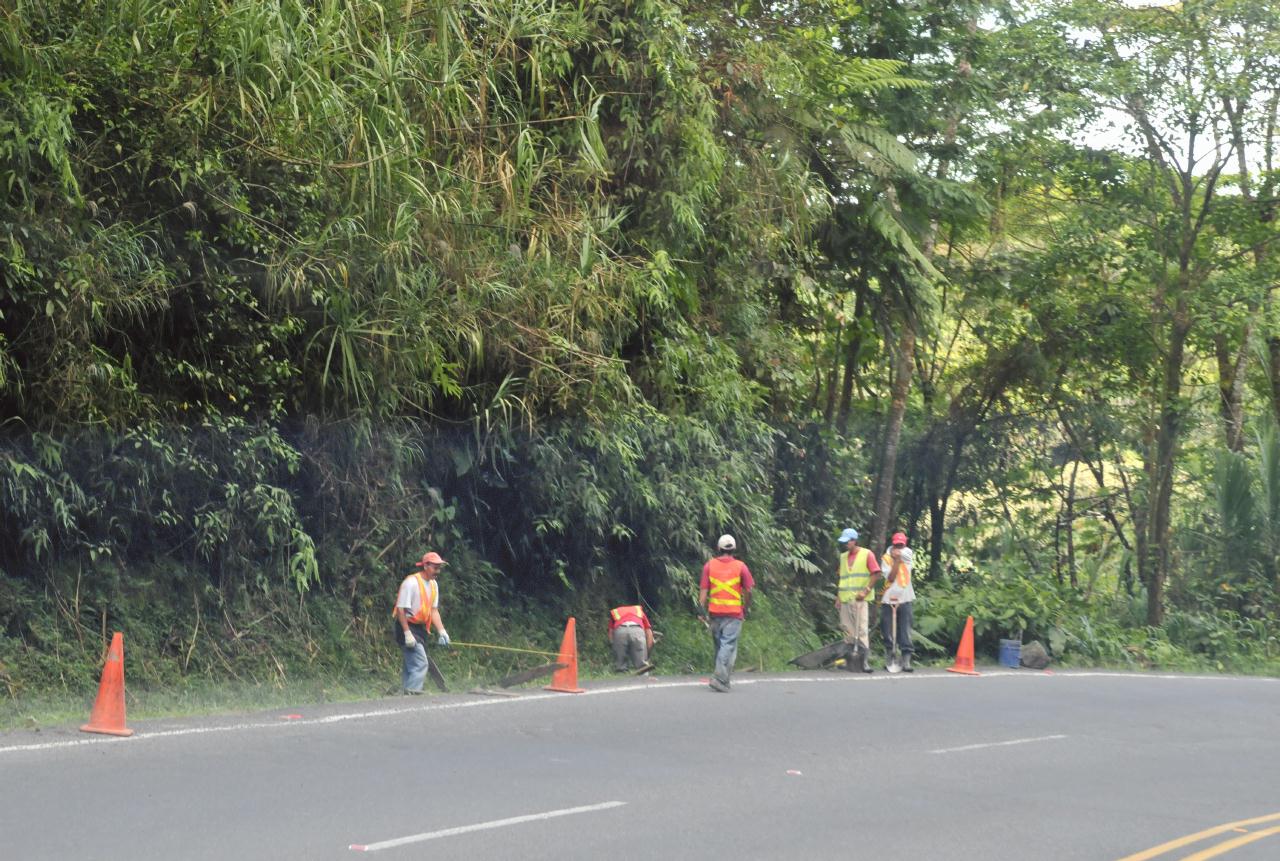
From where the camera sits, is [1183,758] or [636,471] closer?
[1183,758]

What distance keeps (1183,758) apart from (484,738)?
624 cm

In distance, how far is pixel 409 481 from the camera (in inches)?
631

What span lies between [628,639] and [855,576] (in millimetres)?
3327

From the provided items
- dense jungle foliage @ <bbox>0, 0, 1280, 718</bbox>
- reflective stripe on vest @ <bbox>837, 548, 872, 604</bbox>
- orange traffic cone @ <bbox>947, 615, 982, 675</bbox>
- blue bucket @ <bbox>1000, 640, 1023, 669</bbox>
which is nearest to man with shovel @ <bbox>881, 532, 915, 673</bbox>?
reflective stripe on vest @ <bbox>837, 548, 872, 604</bbox>

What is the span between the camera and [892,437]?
24766 millimetres

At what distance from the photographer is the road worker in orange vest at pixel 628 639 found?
671 inches

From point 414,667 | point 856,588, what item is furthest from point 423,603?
point 856,588

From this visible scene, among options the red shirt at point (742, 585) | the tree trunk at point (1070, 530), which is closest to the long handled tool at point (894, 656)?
the red shirt at point (742, 585)

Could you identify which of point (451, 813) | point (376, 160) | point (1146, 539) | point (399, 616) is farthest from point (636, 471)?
point (1146, 539)

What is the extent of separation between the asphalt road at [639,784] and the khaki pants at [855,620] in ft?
12.6

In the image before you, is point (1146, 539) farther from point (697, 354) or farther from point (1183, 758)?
point (1183, 758)

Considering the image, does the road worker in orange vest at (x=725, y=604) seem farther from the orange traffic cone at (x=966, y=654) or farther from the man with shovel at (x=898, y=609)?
the orange traffic cone at (x=966, y=654)

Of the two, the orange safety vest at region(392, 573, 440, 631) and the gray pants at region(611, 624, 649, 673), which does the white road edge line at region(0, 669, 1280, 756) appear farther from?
the gray pants at region(611, 624, 649, 673)

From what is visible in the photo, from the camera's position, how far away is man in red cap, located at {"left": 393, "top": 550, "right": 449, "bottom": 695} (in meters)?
13.3
